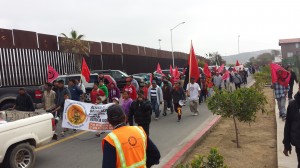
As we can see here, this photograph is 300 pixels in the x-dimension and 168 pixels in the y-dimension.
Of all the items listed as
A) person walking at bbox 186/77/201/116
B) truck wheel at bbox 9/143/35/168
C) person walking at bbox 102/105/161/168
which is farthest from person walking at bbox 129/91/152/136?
person walking at bbox 186/77/201/116

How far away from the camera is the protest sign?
1020 centimetres

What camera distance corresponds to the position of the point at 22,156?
7500mm

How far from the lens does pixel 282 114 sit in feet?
37.2

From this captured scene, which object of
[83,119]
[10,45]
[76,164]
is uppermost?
[10,45]

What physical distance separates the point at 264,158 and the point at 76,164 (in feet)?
13.2

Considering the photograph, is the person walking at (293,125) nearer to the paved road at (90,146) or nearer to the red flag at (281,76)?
the paved road at (90,146)

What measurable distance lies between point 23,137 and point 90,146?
2.67 m

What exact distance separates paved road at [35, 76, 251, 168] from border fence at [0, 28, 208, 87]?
11533 millimetres

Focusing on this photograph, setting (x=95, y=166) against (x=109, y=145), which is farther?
(x=95, y=166)

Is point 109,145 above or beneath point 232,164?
above

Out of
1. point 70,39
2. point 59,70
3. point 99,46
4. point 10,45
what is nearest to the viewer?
point 10,45

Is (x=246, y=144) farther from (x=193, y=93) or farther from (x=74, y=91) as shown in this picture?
(x=74, y=91)

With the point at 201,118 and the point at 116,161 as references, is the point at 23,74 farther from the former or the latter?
the point at 116,161

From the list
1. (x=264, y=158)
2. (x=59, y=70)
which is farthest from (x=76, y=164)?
(x=59, y=70)
